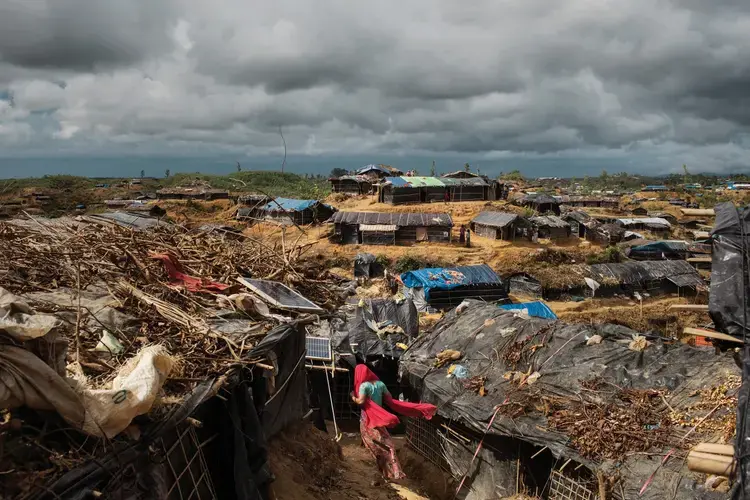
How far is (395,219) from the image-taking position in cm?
3600

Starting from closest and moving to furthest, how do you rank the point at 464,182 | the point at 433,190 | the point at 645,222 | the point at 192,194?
the point at 433,190
the point at 464,182
the point at 645,222
the point at 192,194

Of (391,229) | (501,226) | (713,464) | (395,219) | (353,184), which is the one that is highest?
(353,184)

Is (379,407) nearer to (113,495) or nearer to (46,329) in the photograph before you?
(113,495)

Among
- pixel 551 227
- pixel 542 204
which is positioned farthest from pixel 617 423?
pixel 542 204

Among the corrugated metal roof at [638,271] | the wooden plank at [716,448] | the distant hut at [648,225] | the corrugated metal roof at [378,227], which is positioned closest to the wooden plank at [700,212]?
the wooden plank at [716,448]

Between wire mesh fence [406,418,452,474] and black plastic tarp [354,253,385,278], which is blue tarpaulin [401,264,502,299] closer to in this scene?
black plastic tarp [354,253,385,278]

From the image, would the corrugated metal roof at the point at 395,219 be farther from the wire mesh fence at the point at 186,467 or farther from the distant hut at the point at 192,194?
the wire mesh fence at the point at 186,467

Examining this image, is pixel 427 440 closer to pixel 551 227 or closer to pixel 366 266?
pixel 366 266

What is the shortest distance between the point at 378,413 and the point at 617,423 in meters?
3.41

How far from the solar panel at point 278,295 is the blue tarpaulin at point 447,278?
19267 millimetres

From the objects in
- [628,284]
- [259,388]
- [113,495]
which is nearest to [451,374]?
[259,388]

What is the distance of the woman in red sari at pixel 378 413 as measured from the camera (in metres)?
7.89

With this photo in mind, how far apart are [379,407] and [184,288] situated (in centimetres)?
377

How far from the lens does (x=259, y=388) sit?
5.46 metres
